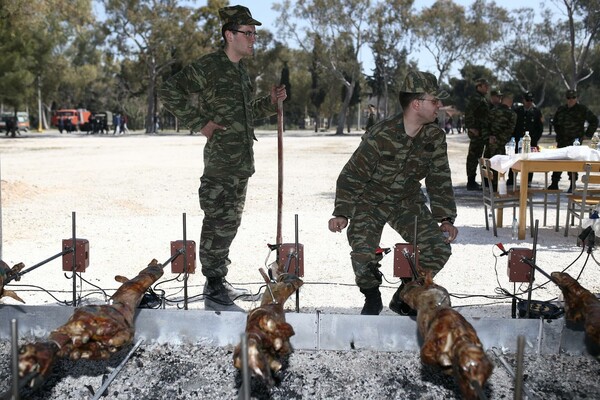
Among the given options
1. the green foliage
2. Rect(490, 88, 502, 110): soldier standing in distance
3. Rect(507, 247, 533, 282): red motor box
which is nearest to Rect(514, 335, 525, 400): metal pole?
Rect(507, 247, 533, 282): red motor box

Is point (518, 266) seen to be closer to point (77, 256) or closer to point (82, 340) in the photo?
point (82, 340)

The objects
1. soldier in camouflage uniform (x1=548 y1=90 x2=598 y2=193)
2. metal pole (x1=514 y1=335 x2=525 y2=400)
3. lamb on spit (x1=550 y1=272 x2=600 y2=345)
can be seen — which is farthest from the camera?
soldier in camouflage uniform (x1=548 y1=90 x2=598 y2=193)

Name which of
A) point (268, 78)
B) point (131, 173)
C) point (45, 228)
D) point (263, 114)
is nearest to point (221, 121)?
point (263, 114)

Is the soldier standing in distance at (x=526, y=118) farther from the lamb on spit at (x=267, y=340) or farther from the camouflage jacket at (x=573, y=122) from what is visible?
the lamb on spit at (x=267, y=340)

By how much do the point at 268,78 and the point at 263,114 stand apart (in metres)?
60.4

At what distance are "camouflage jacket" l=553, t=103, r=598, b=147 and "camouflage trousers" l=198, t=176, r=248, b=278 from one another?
1118cm

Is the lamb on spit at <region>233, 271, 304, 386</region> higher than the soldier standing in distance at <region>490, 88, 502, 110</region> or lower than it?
lower

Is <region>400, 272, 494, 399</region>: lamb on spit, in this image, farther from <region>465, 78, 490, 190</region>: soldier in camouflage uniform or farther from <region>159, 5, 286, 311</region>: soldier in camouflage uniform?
<region>465, 78, 490, 190</region>: soldier in camouflage uniform

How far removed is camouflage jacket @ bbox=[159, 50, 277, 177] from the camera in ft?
16.4

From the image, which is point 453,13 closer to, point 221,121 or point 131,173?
point 131,173

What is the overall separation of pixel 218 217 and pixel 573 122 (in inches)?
450

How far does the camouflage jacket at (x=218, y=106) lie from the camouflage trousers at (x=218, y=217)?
0.33ft

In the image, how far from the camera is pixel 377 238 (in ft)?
14.9

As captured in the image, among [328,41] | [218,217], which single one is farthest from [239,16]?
[328,41]
